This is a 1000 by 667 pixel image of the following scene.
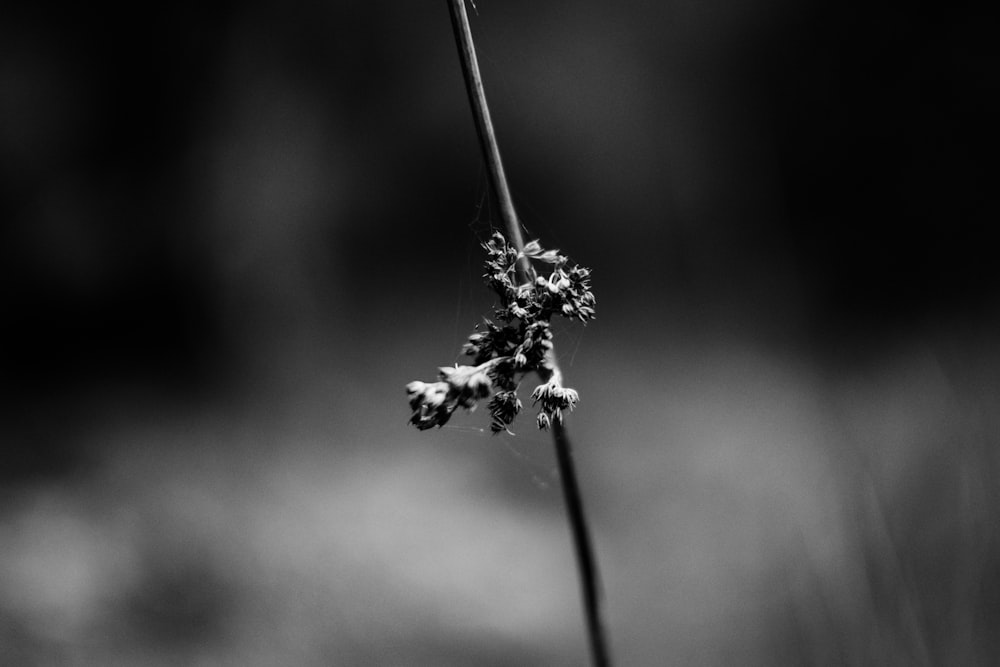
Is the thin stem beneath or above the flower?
above

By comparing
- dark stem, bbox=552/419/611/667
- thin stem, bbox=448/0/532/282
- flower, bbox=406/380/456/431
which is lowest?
dark stem, bbox=552/419/611/667

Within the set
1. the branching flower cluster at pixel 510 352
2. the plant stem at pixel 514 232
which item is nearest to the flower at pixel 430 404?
the branching flower cluster at pixel 510 352

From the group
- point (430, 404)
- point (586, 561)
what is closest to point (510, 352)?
point (430, 404)

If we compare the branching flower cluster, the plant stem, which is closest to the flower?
the branching flower cluster

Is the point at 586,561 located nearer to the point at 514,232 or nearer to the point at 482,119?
the point at 514,232

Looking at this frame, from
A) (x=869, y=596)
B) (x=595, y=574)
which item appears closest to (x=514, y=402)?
(x=595, y=574)

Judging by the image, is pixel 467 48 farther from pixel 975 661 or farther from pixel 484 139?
pixel 975 661

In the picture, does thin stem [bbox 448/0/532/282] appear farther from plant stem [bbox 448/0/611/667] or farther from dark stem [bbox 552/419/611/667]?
dark stem [bbox 552/419/611/667]
